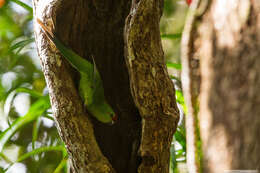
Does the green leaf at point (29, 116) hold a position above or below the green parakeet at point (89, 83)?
below

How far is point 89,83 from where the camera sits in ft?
2.46

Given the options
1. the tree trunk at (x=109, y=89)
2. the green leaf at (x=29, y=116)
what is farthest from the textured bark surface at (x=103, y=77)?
the green leaf at (x=29, y=116)

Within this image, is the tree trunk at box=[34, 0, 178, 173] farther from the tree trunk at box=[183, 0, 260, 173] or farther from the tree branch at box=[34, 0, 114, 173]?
the tree trunk at box=[183, 0, 260, 173]

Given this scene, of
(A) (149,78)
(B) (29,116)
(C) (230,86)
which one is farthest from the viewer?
(B) (29,116)

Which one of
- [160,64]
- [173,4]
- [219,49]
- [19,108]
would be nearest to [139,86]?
[160,64]

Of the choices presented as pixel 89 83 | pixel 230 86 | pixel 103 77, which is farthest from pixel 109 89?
pixel 230 86

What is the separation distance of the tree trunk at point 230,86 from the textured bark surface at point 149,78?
0.92ft

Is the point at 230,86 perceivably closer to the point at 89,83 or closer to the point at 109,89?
the point at 89,83

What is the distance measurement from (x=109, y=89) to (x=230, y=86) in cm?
55

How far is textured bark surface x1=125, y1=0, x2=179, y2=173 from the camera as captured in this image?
67 cm

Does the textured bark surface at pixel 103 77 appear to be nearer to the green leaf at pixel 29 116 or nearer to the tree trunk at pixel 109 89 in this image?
the tree trunk at pixel 109 89

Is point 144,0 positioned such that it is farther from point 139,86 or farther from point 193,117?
point 193,117

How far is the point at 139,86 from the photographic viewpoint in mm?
686

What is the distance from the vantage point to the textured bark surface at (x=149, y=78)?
2.20 ft
